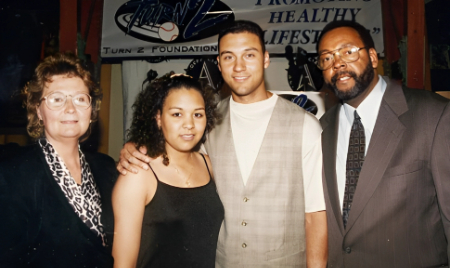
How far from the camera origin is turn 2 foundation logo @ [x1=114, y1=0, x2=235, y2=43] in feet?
11.1

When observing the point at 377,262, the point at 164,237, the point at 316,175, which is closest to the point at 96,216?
the point at 164,237

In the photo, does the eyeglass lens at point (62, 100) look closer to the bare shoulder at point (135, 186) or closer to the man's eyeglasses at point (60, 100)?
the man's eyeglasses at point (60, 100)

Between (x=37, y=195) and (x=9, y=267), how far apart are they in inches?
12.8

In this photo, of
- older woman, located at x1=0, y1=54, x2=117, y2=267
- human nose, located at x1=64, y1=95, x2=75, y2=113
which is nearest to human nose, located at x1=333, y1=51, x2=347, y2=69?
older woman, located at x1=0, y1=54, x2=117, y2=267

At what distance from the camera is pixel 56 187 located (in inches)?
57.6

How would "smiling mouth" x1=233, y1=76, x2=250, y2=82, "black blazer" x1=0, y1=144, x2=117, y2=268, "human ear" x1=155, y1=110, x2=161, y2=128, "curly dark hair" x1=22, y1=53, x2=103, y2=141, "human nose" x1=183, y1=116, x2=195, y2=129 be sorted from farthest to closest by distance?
"smiling mouth" x1=233, y1=76, x2=250, y2=82 < "human ear" x1=155, y1=110, x2=161, y2=128 < "human nose" x1=183, y1=116, x2=195, y2=129 < "curly dark hair" x1=22, y1=53, x2=103, y2=141 < "black blazer" x1=0, y1=144, x2=117, y2=268

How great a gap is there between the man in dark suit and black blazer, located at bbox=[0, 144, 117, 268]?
1.41 m

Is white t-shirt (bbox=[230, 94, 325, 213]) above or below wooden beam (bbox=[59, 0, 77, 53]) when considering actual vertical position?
below

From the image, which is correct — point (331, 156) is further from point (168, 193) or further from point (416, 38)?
point (416, 38)

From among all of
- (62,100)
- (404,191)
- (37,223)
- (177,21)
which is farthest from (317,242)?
(177,21)

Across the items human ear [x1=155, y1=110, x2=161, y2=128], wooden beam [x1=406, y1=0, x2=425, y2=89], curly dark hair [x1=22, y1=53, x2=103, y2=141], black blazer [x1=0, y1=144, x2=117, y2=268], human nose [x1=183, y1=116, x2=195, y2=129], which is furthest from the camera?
wooden beam [x1=406, y1=0, x2=425, y2=89]

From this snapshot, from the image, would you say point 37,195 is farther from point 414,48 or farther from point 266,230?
point 414,48

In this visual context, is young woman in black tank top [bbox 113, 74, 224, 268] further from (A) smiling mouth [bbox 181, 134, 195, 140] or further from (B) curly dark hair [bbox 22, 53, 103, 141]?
(B) curly dark hair [bbox 22, 53, 103, 141]

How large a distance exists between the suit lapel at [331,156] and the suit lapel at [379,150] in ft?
0.36
